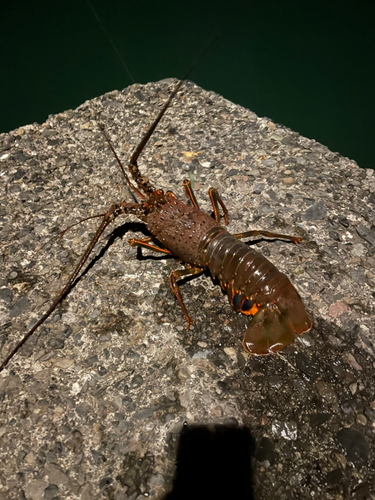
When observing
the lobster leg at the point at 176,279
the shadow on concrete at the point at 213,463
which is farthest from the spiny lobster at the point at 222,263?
the shadow on concrete at the point at 213,463

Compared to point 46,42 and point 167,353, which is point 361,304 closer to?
point 167,353

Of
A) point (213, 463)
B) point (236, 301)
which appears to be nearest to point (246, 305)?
point (236, 301)

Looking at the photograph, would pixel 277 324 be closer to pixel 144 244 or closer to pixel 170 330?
pixel 170 330

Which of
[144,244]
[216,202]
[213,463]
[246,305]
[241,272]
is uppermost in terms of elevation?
[144,244]

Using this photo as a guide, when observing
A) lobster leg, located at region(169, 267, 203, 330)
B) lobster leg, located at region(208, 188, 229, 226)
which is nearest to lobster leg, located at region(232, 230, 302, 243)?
lobster leg, located at region(208, 188, 229, 226)

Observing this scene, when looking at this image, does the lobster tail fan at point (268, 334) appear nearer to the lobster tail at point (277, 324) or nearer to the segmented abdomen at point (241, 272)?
the lobster tail at point (277, 324)

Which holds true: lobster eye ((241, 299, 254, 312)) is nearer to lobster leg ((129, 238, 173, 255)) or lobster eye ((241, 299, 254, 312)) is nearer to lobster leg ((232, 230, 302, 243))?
lobster leg ((232, 230, 302, 243))
